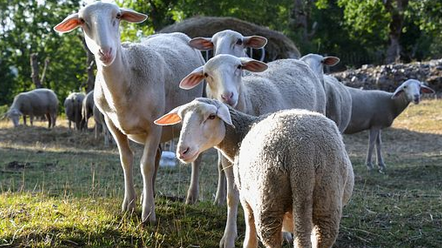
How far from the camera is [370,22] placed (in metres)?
31.4

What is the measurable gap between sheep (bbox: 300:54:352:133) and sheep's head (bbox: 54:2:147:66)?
13.8ft

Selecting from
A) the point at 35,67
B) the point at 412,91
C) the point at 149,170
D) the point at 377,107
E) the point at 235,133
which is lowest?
the point at 35,67

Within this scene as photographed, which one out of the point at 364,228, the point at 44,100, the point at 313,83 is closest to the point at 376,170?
the point at 313,83

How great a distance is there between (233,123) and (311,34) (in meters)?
31.6

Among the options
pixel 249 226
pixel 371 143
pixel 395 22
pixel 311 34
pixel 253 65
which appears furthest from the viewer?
pixel 311 34

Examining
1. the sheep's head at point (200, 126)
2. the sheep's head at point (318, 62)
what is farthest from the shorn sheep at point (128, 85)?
the sheep's head at point (318, 62)

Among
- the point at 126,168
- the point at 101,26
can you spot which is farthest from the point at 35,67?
the point at 101,26

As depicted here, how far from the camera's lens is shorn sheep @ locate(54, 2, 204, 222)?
501 centimetres

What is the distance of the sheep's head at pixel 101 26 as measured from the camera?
4.85m

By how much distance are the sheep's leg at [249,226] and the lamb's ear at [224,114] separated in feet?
1.85

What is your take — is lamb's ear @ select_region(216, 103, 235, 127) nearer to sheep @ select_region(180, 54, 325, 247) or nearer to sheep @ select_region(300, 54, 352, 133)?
sheep @ select_region(180, 54, 325, 247)

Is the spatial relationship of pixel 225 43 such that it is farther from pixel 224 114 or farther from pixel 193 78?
pixel 224 114

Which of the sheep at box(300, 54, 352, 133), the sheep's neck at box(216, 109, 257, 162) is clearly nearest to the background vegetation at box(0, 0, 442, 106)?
the sheep at box(300, 54, 352, 133)

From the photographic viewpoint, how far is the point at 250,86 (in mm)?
5715
